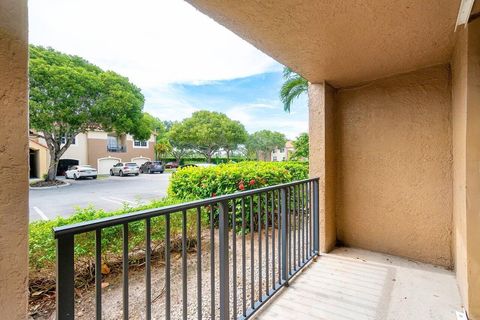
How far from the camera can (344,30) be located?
1.91 m

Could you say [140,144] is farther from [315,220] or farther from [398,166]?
[398,166]

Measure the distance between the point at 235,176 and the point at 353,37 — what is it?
282 cm

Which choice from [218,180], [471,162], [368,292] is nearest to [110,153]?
[218,180]

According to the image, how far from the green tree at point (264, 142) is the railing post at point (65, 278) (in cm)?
3591

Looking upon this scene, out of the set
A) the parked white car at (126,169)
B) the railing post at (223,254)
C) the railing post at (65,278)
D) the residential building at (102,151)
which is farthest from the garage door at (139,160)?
the railing post at (65,278)

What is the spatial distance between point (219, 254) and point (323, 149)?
204cm

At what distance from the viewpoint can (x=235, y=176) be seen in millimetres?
4348

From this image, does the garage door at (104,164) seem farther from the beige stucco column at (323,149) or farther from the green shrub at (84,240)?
the beige stucco column at (323,149)

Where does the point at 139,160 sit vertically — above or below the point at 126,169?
above

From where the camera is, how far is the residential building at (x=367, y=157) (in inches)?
32.4

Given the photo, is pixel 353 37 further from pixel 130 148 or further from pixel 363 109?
pixel 130 148

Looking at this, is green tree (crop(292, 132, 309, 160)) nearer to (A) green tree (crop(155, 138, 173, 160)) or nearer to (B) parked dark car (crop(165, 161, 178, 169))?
(B) parked dark car (crop(165, 161, 178, 169))

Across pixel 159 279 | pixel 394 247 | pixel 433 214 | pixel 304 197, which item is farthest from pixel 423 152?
pixel 159 279

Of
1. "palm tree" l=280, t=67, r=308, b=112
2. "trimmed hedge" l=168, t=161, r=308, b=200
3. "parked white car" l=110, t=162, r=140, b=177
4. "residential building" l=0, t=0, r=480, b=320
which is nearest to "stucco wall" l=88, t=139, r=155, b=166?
"parked white car" l=110, t=162, r=140, b=177
